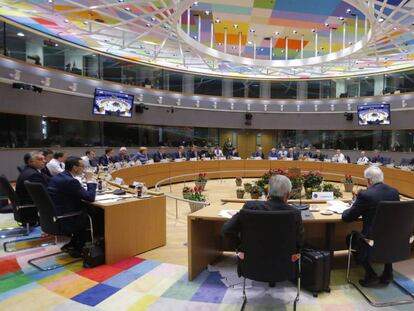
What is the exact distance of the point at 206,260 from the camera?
342 centimetres

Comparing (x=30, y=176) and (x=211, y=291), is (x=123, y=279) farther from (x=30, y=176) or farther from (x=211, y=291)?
(x=30, y=176)

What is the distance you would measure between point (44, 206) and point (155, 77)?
1177cm

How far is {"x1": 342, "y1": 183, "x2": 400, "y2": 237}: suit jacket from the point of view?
2.73 m

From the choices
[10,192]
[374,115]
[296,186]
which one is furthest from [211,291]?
[374,115]

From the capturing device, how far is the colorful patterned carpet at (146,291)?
103 inches

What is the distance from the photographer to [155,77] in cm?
1427

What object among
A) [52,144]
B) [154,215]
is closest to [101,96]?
[52,144]

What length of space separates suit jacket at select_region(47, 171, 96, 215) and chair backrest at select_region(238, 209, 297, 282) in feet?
6.65

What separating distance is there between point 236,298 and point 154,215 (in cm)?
173

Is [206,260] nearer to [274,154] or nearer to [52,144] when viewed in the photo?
[52,144]

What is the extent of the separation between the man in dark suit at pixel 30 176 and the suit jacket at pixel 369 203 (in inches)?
146

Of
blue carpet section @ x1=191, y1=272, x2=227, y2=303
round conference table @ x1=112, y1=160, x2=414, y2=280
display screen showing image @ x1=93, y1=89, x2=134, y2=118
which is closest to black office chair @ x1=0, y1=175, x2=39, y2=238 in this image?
round conference table @ x1=112, y1=160, x2=414, y2=280

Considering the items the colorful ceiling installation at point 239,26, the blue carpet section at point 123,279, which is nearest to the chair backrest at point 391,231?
the blue carpet section at point 123,279

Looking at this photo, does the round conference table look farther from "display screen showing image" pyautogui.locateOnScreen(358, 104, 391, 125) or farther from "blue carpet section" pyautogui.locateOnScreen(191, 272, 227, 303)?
"display screen showing image" pyautogui.locateOnScreen(358, 104, 391, 125)
